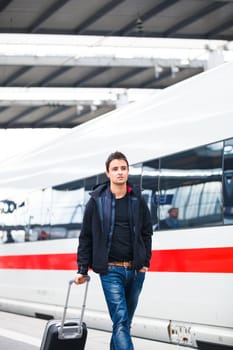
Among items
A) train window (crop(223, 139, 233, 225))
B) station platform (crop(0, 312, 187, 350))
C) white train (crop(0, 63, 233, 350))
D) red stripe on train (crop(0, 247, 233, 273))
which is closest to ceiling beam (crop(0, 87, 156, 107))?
white train (crop(0, 63, 233, 350))

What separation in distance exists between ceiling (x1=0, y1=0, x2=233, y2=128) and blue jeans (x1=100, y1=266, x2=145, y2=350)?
1007 centimetres

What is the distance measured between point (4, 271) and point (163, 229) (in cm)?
541

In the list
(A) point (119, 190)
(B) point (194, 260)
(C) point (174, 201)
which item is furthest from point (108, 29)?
(A) point (119, 190)

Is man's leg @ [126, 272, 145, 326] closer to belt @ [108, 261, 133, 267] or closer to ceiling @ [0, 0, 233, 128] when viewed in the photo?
belt @ [108, 261, 133, 267]

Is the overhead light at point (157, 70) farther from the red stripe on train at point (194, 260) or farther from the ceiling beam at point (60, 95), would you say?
the red stripe on train at point (194, 260)

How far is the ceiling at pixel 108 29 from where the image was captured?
15.2m

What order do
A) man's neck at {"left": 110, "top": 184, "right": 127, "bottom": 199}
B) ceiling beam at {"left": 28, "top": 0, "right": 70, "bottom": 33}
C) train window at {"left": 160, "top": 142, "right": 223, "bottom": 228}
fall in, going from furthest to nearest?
ceiling beam at {"left": 28, "top": 0, "right": 70, "bottom": 33}
train window at {"left": 160, "top": 142, "right": 223, "bottom": 228}
man's neck at {"left": 110, "top": 184, "right": 127, "bottom": 199}

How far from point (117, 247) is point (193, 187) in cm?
214

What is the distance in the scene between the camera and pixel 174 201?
7609 mm

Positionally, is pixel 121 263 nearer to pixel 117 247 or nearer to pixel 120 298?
pixel 117 247

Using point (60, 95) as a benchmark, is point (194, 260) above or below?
below

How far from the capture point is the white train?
6.73 meters

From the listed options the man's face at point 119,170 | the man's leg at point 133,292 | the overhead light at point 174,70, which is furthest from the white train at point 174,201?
the overhead light at point 174,70

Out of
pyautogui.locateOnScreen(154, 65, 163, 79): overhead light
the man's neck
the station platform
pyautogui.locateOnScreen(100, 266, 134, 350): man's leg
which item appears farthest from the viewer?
pyautogui.locateOnScreen(154, 65, 163, 79): overhead light
